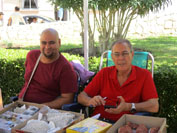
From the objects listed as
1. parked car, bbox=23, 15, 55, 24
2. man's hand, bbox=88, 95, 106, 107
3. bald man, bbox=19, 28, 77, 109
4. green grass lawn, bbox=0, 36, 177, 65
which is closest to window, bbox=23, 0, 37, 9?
parked car, bbox=23, 15, 55, 24

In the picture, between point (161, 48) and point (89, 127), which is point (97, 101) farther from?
point (161, 48)

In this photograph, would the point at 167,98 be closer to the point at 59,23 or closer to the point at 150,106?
the point at 150,106

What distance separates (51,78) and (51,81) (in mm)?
35

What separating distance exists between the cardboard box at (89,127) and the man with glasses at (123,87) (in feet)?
2.29

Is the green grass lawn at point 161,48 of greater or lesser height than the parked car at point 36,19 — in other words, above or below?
below

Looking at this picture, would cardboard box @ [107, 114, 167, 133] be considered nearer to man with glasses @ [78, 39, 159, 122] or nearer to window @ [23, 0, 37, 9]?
man with glasses @ [78, 39, 159, 122]

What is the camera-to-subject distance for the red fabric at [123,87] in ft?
9.74

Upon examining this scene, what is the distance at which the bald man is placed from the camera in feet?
10.8

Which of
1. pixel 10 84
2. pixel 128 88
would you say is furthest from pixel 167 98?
pixel 10 84

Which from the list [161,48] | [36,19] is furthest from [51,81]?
[36,19]

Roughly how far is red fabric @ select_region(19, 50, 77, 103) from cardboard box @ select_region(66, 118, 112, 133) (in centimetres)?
115

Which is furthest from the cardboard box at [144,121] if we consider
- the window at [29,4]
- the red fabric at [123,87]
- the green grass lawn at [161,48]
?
the window at [29,4]

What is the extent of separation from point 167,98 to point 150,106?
1098 mm

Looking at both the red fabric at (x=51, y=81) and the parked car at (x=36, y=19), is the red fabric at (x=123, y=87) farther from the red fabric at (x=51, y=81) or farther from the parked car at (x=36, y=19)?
the parked car at (x=36, y=19)
